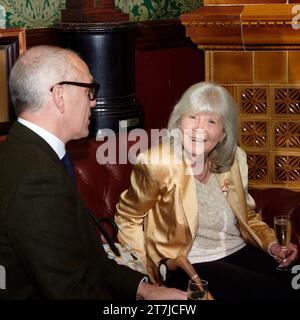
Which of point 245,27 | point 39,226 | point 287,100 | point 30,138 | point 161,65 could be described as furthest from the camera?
point 161,65

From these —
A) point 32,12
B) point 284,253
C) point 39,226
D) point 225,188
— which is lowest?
point 284,253

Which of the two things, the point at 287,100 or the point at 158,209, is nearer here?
the point at 158,209

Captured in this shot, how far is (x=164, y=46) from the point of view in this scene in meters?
5.91

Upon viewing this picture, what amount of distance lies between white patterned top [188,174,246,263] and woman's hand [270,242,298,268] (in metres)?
0.16

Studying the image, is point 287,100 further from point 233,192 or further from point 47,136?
point 47,136

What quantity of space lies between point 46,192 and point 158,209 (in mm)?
1259

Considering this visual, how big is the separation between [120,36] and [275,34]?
1.05 m

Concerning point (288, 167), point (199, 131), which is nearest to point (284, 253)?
point (199, 131)

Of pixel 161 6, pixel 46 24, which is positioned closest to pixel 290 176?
pixel 46 24

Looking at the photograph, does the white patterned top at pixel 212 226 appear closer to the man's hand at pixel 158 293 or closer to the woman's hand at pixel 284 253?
the woman's hand at pixel 284 253

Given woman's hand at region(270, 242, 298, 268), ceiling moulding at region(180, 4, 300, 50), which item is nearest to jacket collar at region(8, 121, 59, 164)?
woman's hand at region(270, 242, 298, 268)

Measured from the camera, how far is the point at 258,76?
4.12m

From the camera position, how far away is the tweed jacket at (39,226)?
6.75ft

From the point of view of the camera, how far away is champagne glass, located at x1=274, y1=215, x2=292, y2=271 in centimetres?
304
